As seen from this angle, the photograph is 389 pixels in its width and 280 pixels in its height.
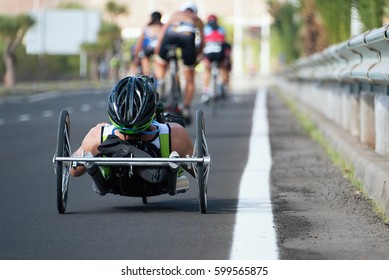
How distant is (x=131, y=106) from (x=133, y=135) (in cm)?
28

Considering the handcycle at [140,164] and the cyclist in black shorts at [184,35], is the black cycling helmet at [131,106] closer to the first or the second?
the handcycle at [140,164]

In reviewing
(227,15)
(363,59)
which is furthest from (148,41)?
(227,15)

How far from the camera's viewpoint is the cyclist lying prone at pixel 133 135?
9.33 meters

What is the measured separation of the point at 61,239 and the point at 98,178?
4.71 ft

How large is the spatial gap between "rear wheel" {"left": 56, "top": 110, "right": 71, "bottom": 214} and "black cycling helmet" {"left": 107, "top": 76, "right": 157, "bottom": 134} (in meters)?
0.36

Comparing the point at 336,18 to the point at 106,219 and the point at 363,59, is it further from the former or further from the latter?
the point at 106,219

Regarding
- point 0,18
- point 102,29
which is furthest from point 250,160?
point 102,29

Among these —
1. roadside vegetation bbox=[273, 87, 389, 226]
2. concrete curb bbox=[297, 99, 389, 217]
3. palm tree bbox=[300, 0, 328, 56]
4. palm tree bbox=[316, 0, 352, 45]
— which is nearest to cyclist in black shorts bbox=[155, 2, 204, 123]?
roadside vegetation bbox=[273, 87, 389, 226]

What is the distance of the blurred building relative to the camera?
6112 inches

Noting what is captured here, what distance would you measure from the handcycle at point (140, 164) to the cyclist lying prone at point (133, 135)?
9cm

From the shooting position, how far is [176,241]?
7898 mm

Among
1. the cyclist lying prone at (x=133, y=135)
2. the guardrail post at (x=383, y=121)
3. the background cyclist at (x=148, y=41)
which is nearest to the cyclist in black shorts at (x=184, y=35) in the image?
the background cyclist at (x=148, y=41)

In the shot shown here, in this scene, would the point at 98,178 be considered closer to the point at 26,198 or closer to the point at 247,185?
the point at 26,198

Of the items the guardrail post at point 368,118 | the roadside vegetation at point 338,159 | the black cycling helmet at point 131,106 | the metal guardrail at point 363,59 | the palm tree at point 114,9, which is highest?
the palm tree at point 114,9
